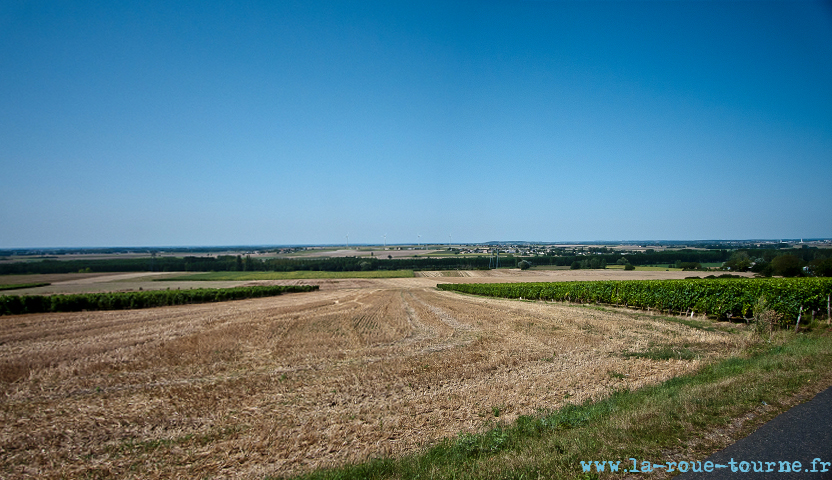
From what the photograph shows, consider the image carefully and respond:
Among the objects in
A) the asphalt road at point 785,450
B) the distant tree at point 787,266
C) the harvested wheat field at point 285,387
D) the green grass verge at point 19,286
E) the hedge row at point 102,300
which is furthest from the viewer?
the green grass verge at point 19,286

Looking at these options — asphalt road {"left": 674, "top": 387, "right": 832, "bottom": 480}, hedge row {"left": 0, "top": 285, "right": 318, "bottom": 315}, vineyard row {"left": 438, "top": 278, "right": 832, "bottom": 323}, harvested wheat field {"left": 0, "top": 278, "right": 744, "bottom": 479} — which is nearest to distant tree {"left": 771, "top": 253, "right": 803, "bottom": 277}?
vineyard row {"left": 438, "top": 278, "right": 832, "bottom": 323}

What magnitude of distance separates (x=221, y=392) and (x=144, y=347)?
10661mm

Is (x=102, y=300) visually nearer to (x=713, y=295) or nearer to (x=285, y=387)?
(x=285, y=387)

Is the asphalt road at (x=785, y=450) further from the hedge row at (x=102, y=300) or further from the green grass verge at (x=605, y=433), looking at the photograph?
the hedge row at (x=102, y=300)

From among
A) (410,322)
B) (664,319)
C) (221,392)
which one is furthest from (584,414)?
(664,319)

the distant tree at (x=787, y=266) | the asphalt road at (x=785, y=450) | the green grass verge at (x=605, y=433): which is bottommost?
the distant tree at (x=787, y=266)

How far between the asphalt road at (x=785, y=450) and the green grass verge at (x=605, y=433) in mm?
350

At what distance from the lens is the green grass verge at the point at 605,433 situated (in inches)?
239

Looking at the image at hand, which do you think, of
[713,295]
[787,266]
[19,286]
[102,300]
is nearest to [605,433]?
[713,295]

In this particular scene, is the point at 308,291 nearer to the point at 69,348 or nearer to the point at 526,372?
the point at 69,348

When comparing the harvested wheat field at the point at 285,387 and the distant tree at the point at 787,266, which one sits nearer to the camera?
the harvested wheat field at the point at 285,387

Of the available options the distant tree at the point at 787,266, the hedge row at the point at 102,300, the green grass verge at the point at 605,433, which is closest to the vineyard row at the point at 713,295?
the green grass verge at the point at 605,433

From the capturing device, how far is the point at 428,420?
955 centimetres

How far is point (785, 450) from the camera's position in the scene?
5.68 m
